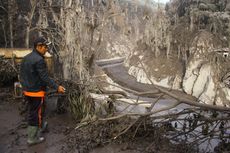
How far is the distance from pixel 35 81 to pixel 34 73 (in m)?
0.15

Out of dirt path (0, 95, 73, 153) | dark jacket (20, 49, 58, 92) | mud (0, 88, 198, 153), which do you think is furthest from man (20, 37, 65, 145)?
mud (0, 88, 198, 153)

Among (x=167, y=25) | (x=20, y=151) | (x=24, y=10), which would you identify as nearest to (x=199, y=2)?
(x=167, y=25)

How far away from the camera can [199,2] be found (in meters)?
39.4

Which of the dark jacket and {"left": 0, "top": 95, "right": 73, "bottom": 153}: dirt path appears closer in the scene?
the dark jacket

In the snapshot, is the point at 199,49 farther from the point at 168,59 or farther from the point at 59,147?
the point at 59,147

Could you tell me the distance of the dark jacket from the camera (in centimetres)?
516

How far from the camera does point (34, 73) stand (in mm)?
5219

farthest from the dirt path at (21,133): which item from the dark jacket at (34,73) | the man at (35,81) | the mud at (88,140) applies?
the dark jacket at (34,73)

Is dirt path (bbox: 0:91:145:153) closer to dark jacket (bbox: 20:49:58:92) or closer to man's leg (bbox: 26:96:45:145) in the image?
man's leg (bbox: 26:96:45:145)

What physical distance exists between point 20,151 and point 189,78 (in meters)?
25.2

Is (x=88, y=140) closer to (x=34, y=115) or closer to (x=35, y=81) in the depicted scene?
(x=34, y=115)

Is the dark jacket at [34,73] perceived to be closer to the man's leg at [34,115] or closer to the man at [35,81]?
the man at [35,81]

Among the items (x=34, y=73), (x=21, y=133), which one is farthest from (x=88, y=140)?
(x=34, y=73)

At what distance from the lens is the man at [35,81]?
17.0 feet
